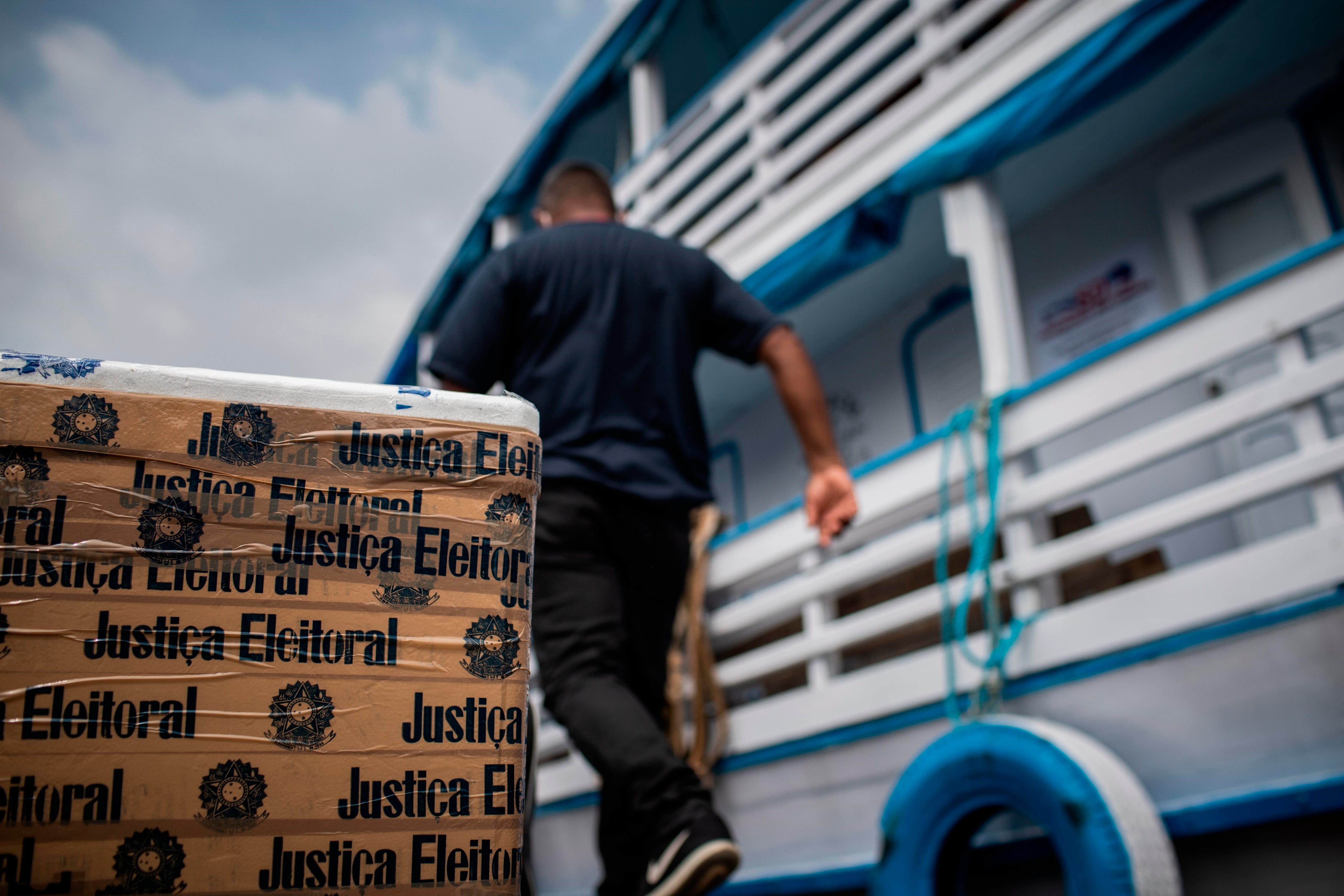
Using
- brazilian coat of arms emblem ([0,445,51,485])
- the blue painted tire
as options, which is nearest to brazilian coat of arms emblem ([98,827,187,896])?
brazilian coat of arms emblem ([0,445,51,485])

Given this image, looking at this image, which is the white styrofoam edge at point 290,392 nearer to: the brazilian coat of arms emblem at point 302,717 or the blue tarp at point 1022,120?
the brazilian coat of arms emblem at point 302,717

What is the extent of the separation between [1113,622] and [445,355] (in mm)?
1955

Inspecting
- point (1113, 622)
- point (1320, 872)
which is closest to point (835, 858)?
point (1113, 622)

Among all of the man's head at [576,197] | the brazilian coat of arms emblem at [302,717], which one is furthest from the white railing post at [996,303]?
the brazilian coat of arms emblem at [302,717]

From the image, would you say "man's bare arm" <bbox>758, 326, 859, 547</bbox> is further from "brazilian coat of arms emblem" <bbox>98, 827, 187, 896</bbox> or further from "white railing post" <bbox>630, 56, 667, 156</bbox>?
"white railing post" <bbox>630, 56, 667, 156</bbox>

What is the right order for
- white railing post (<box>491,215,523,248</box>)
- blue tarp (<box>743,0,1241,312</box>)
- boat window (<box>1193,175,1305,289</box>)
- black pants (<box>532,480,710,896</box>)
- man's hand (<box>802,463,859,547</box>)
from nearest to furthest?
black pants (<box>532,480,710,896</box>) → man's hand (<box>802,463,859,547</box>) → blue tarp (<box>743,0,1241,312</box>) → boat window (<box>1193,175,1305,289</box>) → white railing post (<box>491,215,523,248</box>)

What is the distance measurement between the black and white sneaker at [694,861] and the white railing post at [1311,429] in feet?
5.45

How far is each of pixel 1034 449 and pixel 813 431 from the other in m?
1.45

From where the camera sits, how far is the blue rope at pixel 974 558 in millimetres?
3070

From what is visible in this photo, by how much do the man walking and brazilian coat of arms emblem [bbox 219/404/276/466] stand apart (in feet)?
3.67

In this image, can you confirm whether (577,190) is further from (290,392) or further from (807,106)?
(807,106)

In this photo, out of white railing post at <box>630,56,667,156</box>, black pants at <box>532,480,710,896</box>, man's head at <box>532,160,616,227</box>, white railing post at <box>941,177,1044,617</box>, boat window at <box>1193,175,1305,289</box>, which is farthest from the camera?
white railing post at <box>630,56,667,156</box>

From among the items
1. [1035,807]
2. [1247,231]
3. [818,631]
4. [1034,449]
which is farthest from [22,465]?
[1247,231]

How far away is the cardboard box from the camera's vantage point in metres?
1.05
